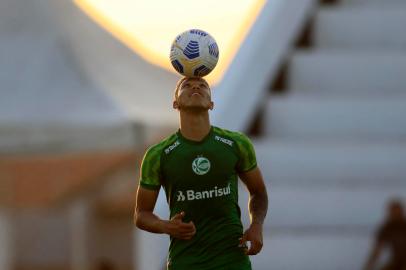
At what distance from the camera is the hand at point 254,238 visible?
5.93m

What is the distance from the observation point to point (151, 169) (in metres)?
6.02

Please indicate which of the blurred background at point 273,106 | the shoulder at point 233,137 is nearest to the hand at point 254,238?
the shoulder at point 233,137

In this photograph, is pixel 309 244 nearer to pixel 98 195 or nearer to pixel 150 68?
pixel 150 68

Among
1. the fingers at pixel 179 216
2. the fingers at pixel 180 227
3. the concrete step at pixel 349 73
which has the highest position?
the concrete step at pixel 349 73

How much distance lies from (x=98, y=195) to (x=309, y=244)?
12453 mm

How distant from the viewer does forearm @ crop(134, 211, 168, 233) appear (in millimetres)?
5875

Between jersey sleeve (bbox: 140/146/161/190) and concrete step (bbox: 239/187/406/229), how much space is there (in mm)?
4935

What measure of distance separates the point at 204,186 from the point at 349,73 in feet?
22.3

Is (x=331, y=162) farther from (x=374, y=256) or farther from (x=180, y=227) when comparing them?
(x=180, y=227)

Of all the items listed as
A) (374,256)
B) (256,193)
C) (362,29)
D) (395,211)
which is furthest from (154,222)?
(362,29)

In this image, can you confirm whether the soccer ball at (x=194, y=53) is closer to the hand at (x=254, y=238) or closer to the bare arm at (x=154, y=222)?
the bare arm at (x=154, y=222)

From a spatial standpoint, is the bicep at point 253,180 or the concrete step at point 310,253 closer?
the bicep at point 253,180

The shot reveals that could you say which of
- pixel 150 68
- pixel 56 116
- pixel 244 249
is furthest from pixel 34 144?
pixel 244 249

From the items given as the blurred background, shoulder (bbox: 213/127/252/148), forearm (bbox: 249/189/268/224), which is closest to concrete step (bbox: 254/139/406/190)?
the blurred background
